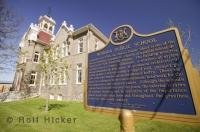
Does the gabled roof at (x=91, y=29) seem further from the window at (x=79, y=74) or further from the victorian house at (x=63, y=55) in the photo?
the window at (x=79, y=74)

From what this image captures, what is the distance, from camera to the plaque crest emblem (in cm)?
927

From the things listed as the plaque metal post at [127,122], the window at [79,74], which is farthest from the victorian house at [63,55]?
the plaque metal post at [127,122]

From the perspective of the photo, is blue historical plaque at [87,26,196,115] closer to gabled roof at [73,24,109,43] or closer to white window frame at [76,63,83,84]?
white window frame at [76,63,83,84]

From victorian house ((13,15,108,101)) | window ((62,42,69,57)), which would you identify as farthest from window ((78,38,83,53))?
window ((62,42,69,57))

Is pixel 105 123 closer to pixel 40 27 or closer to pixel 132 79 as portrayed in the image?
pixel 132 79

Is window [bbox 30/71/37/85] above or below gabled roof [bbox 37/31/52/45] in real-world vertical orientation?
below

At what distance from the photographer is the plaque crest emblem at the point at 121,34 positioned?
9266 mm

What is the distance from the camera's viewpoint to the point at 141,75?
821cm

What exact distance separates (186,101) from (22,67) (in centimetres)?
2863

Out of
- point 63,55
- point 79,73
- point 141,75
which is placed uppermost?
point 63,55

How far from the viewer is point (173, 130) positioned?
20.1ft

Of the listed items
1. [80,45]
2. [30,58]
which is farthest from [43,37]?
[80,45]

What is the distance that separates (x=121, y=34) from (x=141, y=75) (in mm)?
2766

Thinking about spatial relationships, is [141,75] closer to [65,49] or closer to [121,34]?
[121,34]
